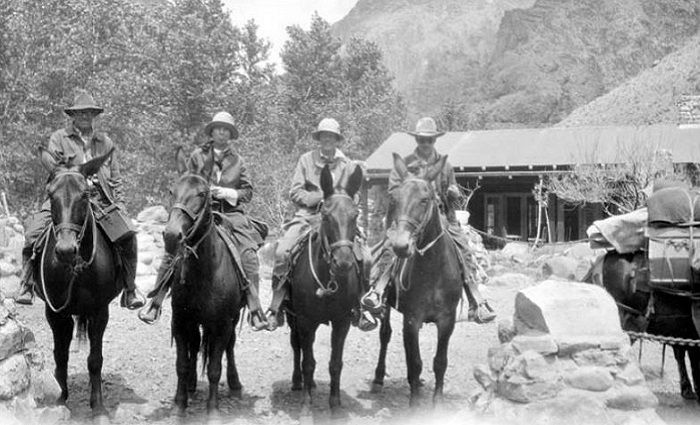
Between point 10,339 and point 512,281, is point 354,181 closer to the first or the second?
point 10,339

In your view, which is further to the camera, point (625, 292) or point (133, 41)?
point (133, 41)

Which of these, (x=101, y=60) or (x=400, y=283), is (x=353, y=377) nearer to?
(x=400, y=283)

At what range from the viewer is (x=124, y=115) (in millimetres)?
28250

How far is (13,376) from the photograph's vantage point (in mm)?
5312

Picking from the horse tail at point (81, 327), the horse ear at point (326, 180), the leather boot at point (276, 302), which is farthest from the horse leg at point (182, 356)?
the horse ear at point (326, 180)

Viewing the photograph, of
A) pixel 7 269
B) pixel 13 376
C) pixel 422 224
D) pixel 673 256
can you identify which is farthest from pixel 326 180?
pixel 7 269

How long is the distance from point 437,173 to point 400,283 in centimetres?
119

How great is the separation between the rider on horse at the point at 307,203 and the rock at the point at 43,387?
2169 mm

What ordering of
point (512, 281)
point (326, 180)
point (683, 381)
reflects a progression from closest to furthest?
point (326, 180) → point (683, 381) → point (512, 281)

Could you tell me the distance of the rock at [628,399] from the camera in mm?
5293

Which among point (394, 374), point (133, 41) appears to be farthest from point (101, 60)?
point (394, 374)

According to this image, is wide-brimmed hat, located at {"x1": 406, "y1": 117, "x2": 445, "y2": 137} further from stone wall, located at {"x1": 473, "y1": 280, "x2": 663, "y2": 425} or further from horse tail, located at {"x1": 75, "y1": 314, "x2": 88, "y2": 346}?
horse tail, located at {"x1": 75, "y1": 314, "x2": 88, "y2": 346}

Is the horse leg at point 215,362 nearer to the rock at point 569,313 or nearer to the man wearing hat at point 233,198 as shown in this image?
the man wearing hat at point 233,198

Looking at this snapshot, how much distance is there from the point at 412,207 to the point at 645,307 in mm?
2617
